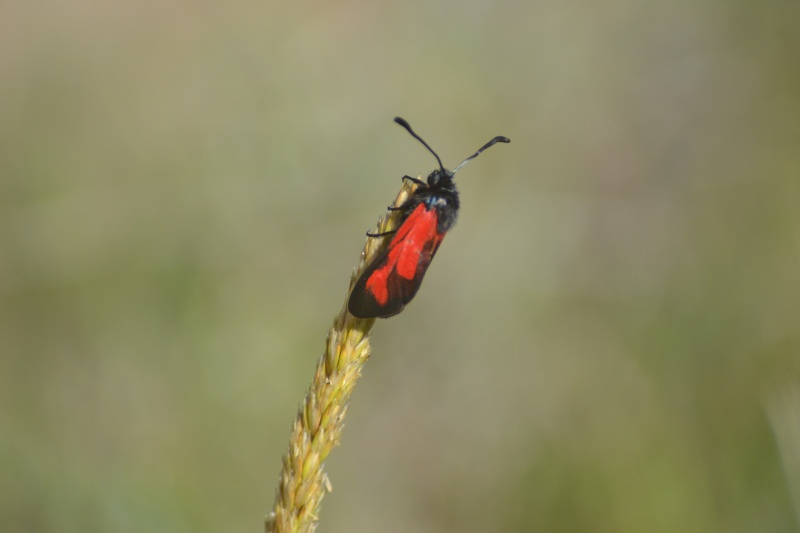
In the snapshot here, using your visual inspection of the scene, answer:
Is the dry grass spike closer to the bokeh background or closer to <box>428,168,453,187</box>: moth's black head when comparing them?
<box>428,168,453,187</box>: moth's black head

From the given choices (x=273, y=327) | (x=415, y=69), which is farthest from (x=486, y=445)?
(x=415, y=69)

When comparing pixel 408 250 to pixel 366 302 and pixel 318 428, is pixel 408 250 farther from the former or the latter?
pixel 318 428

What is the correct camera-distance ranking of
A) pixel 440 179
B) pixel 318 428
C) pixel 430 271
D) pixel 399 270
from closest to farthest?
pixel 318 428
pixel 399 270
pixel 440 179
pixel 430 271

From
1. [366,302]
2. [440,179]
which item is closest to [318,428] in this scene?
[366,302]

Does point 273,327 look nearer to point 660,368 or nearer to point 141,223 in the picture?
point 141,223

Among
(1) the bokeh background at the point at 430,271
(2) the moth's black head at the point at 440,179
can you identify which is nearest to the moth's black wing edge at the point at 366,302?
(2) the moth's black head at the point at 440,179

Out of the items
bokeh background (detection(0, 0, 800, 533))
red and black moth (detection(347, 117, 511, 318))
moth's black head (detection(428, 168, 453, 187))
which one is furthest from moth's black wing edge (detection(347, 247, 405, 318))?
bokeh background (detection(0, 0, 800, 533))
